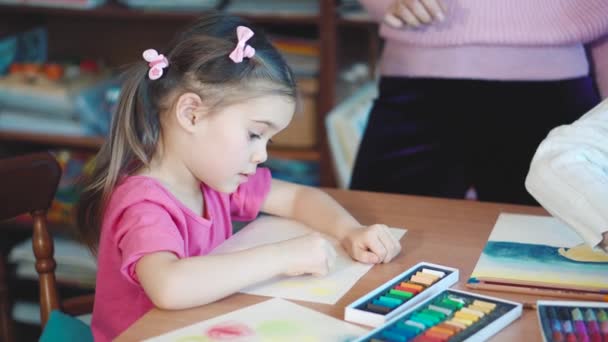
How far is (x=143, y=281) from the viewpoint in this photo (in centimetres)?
105

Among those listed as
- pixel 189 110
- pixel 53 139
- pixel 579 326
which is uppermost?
pixel 189 110

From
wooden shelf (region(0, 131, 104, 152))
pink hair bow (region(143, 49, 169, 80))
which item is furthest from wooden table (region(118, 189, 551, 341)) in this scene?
wooden shelf (region(0, 131, 104, 152))

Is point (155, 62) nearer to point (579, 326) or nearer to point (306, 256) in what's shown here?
point (306, 256)

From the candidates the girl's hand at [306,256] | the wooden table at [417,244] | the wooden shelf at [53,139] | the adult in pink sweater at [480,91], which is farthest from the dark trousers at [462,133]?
the wooden shelf at [53,139]

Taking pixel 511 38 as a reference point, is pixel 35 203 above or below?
below

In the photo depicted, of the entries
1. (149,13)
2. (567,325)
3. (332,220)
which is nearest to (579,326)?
(567,325)

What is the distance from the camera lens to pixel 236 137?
1211mm

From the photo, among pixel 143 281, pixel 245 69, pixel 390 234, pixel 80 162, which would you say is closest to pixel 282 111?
pixel 245 69

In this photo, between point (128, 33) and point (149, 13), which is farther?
point (128, 33)

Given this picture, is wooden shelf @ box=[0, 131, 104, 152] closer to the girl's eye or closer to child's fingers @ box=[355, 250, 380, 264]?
the girl's eye

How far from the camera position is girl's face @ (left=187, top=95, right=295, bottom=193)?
3.98 feet

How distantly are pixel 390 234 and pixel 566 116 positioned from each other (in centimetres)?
47

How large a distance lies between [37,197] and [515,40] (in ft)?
2.59

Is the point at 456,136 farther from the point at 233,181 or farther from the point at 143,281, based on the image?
the point at 143,281
